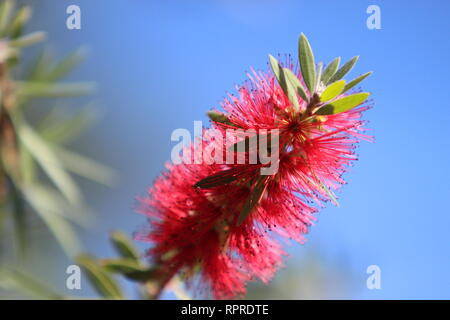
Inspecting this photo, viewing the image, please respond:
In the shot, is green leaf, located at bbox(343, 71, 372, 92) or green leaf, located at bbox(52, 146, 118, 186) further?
green leaf, located at bbox(52, 146, 118, 186)

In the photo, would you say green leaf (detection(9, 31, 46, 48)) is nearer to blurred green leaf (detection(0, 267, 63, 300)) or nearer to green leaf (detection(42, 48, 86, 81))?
green leaf (detection(42, 48, 86, 81))

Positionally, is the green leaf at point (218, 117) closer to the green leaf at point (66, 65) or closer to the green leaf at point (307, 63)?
the green leaf at point (307, 63)

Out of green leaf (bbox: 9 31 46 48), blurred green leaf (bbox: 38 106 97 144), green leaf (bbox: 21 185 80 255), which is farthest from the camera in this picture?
blurred green leaf (bbox: 38 106 97 144)

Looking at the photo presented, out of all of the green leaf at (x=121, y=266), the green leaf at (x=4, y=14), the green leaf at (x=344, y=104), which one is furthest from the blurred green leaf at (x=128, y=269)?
the green leaf at (x=4, y=14)

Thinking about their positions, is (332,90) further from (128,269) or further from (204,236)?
(128,269)

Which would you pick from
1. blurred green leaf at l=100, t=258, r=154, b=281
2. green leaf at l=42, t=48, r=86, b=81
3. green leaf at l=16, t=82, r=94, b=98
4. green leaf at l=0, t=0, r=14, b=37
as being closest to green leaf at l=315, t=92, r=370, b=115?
blurred green leaf at l=100, t=258, r=154, b=281

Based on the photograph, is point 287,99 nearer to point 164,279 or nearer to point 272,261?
point 272,261
